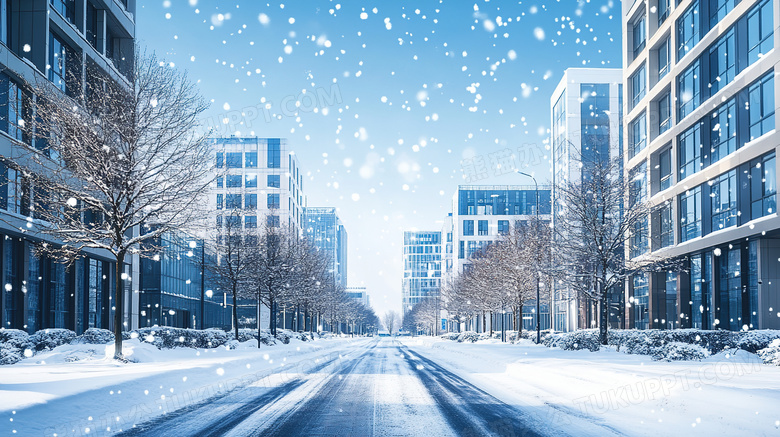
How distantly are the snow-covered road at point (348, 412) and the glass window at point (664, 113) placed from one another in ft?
88.2

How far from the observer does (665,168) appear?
38406 mm

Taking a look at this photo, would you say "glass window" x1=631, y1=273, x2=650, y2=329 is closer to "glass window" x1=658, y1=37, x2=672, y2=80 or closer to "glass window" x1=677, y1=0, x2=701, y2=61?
"glass window" x1=658, y1=37, x2=672, y2=80

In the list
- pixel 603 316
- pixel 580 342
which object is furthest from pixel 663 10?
pixel 580 342

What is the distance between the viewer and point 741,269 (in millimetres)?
29016

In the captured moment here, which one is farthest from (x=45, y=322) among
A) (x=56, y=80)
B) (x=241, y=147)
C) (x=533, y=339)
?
(x=241, y=147)

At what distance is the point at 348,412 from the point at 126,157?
12107mm

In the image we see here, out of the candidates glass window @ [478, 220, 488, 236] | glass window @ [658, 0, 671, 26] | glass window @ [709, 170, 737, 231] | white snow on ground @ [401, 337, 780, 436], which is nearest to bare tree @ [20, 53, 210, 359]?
white snow on ground @ [401, 337, 780, 436]

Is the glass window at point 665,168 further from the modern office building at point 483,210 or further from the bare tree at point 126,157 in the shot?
the modern office building at point 483,210

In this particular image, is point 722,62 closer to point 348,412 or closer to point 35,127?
point 348,412

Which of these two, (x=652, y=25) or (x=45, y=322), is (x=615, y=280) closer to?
(x=652, y=25)

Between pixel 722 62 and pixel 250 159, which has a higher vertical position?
pixel 250 159

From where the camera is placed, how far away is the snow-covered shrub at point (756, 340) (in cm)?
2278

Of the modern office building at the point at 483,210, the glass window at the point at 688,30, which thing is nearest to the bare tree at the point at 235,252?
the glass window at the point at 688,30

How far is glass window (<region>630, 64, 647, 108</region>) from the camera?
4217cm
